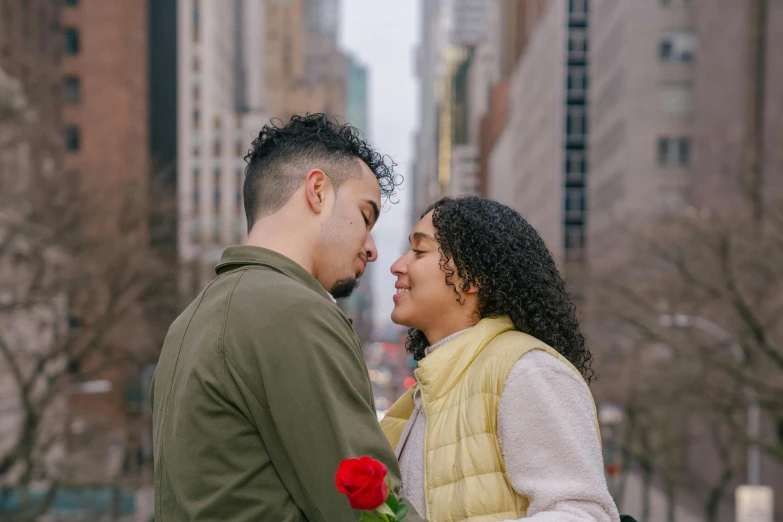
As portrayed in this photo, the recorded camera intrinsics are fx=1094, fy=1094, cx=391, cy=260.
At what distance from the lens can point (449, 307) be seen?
3658 mm

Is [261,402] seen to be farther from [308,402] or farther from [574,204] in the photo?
[574,204]

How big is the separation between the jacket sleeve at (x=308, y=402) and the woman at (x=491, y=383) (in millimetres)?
483

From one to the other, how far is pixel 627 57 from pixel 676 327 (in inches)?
1411

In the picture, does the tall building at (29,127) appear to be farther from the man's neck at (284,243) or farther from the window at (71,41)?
the window at (71,41)

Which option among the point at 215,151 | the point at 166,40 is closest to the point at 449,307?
the point at 166,40

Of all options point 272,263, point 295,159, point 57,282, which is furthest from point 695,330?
point 272,263

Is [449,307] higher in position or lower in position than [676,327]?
higher

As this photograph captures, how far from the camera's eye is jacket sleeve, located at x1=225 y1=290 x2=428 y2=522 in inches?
105

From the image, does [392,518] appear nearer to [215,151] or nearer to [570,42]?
[570,42]

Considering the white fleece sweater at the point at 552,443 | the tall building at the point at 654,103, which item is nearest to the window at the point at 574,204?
the tall building at the point at 654,103

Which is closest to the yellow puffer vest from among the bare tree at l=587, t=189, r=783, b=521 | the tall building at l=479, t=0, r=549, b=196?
the bare tree at l=587, t=189, r=783, b=521

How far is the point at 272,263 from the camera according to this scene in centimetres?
299

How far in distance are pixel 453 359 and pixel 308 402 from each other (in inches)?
33.5

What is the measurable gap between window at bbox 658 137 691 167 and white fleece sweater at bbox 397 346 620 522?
57.6 m
